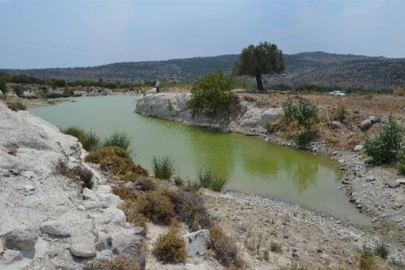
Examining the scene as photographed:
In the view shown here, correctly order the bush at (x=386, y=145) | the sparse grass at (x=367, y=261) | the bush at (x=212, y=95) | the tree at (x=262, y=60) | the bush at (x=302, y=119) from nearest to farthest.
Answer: the sparse grass at (x=367, y=261), the bush at (x=386, y=145), the bush at (x=302, y=119), the bush at (x=212, y=95), the tree at (x=262, y=60)

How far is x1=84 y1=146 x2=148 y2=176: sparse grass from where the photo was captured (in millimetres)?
11788

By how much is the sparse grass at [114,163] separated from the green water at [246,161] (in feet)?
8.00

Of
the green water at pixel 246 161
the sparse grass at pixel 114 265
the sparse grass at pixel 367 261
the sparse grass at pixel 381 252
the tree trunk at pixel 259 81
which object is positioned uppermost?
the tree trunk at pixel 259 81

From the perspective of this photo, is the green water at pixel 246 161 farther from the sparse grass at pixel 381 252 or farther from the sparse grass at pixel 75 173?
the sparse grass at pixel 75 173

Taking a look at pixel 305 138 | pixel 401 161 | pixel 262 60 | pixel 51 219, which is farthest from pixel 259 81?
pixel 51 219

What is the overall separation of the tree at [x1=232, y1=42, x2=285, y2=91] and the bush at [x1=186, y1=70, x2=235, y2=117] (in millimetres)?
3329

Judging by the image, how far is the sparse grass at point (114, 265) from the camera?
505 cm

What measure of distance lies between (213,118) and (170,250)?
2185 centimetres

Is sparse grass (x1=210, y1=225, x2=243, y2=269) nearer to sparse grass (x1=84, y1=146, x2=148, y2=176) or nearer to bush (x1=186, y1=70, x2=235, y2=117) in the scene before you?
sparse grass (x1=84, y1=146, x2=148, y2=176)

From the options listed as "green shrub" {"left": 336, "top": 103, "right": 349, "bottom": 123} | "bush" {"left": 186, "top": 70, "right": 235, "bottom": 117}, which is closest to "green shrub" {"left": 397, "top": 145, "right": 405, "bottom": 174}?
"green shrub" {"left": 336, "top": 103, "right": 349, "bottom": 123}

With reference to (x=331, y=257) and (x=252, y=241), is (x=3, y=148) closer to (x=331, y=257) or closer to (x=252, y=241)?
(x=252, y=241)

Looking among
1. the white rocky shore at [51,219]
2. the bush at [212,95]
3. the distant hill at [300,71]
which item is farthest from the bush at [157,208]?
the distant hill at [300,71]

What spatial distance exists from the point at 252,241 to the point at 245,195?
4.35 metres

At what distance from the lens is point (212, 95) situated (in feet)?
90.2
